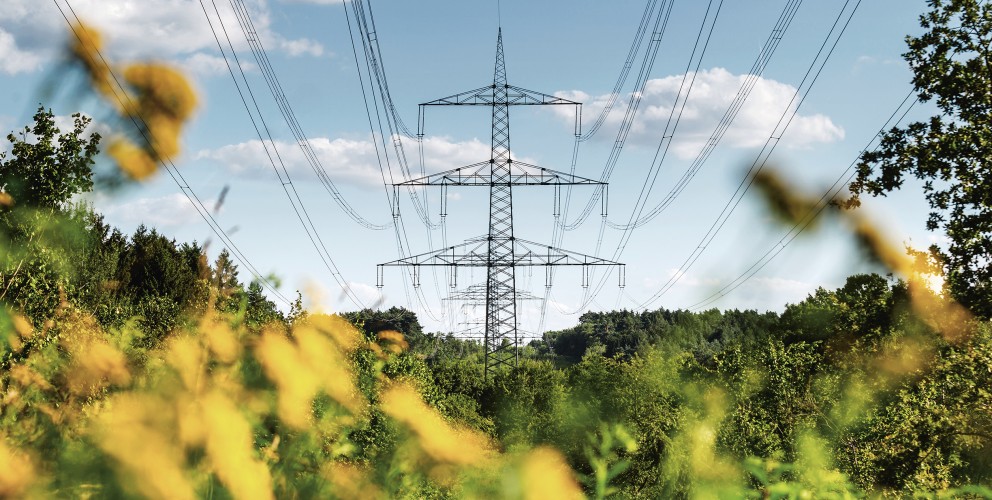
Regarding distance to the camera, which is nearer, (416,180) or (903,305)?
(903,305)

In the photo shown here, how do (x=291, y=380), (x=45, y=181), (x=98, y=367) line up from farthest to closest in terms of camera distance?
(x=45, y=181) < (x=98, y=367) < (x=291, y=380)

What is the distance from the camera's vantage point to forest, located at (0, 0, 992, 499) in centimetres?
165

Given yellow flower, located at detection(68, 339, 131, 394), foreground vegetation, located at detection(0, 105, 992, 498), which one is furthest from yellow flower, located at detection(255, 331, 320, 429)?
yellow flower, located at detection(68, 339, 131, 394)

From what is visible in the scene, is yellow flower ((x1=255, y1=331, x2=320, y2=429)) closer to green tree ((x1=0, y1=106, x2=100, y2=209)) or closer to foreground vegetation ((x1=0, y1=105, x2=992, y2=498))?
foreground vegetation ((x1=0, y1=105, x2=992, y2=498))

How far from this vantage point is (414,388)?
7211 mm

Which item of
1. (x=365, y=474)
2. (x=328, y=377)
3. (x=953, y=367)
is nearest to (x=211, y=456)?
(x=328, y=377)

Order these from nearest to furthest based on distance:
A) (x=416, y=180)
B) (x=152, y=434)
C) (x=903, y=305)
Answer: (x=152, y=434) < (x=903, y=305) < (x=416, y=180)

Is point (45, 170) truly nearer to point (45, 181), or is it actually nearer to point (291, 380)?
point (45, 181)

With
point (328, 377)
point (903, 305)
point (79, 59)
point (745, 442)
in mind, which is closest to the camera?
point (328, 377)

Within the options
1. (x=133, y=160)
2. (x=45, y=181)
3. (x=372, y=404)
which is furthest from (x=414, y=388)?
(x=133, y=160)

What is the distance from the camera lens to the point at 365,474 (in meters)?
1.93

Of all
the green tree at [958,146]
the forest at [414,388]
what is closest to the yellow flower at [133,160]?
the forest at [414,388]

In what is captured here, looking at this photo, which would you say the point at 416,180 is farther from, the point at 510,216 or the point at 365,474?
the point at 365,474

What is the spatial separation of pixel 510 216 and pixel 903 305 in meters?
32.0
